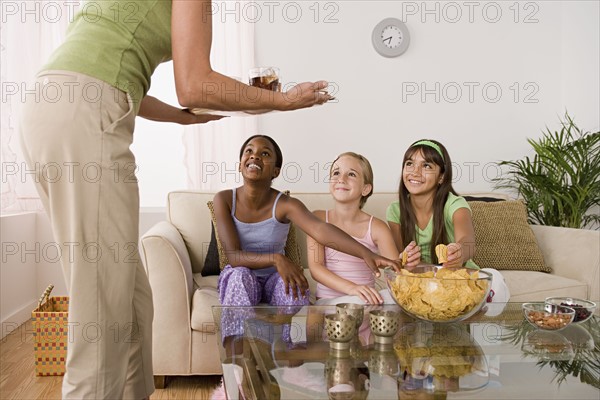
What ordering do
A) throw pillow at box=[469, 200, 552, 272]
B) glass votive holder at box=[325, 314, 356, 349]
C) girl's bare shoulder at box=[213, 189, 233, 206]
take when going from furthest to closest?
throw pillow at box=[469, 200, 552, 272], girl's bare shoulder at box=[213, 189, 233, 206], glass votive holder at box=[325, 314, 356, 349]

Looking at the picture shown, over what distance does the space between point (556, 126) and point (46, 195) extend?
148 inches

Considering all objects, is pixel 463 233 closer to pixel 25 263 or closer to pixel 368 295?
pixel 368 295

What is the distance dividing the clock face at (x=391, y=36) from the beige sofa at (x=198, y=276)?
1284mm

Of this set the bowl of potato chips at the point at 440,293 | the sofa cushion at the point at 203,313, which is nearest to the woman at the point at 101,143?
the bowl of potato chips at the point at 440,293

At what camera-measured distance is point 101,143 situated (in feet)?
3.68

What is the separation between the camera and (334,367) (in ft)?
4.33

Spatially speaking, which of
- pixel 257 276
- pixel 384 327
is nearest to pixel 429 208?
pixel 257 276

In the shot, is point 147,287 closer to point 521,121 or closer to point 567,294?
point 567,294

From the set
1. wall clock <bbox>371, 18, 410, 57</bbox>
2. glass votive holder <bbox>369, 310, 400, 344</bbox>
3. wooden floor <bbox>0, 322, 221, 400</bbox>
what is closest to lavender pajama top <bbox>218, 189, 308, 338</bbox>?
wooden floor <bbox>0, 322, 221, 400</bbox>

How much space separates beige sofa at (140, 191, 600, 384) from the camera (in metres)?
2.50

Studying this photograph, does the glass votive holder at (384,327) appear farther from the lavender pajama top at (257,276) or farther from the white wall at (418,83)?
the white wall at (418,83)

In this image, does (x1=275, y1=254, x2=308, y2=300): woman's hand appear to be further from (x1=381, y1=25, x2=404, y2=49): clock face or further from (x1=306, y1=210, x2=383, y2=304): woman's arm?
(x1=381, y1=25, x2=404, y2=49): clock face

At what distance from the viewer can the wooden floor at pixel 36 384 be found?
8.13ft

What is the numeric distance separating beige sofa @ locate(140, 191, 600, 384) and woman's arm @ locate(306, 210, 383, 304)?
27 cm
